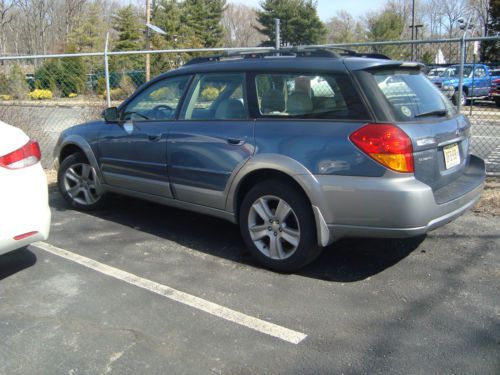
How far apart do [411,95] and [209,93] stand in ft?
5.89

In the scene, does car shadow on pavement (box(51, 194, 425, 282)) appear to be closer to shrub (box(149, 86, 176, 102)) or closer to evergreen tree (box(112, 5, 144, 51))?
shrub (box(149, 86, 176, 102))

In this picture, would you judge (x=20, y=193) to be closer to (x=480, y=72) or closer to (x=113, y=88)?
(x=113, y=88)

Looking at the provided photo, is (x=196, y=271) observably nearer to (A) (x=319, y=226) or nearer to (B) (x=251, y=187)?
(B) (x=251, y=187)

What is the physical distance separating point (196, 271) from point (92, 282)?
83 centimetres

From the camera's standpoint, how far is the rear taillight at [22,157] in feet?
12.0

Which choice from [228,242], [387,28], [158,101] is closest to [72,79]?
[158,101]

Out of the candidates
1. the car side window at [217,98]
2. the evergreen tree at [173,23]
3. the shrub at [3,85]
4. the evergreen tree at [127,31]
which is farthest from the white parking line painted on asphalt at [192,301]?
the evergreen tree at [127,31]

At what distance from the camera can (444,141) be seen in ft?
12.5

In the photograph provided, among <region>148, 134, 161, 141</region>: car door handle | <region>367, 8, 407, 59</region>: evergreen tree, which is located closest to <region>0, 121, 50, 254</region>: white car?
<region>148, 134, 161, 141</region>: car door handle

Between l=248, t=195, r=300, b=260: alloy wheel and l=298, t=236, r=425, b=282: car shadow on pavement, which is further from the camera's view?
l=298, t=236, r=425, b=282: car shadow on pavement

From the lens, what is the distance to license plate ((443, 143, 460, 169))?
3.83 m

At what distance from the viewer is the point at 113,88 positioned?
1189 centimetres

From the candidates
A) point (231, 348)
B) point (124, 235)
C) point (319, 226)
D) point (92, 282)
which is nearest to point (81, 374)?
point (231, 348)

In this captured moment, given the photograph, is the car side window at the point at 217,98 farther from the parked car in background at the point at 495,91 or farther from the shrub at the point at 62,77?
the parked car in background at the point at 495,91
